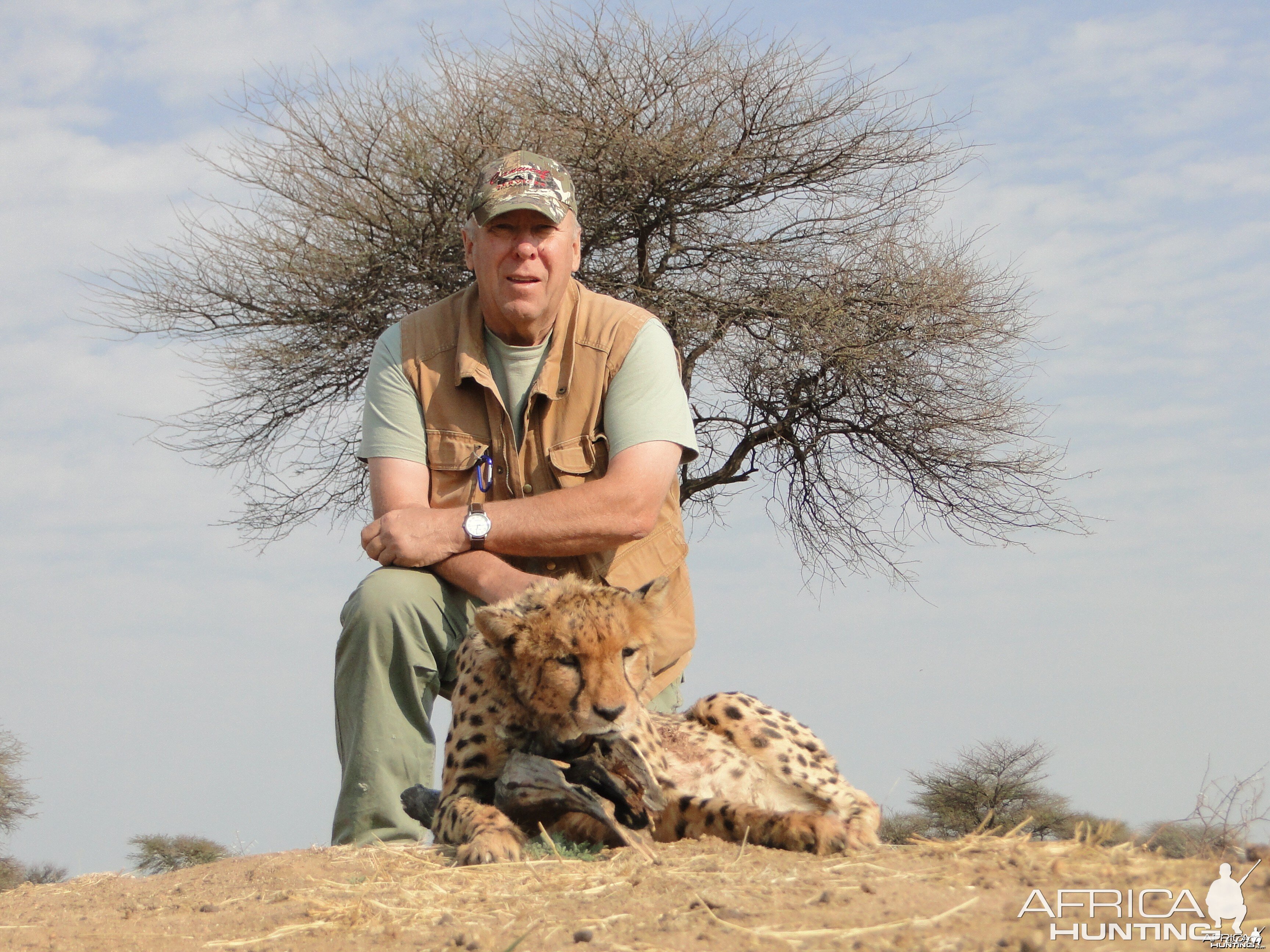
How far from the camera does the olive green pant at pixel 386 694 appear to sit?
398 cm

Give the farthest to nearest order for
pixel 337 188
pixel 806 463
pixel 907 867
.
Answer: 1. pixel 806 463
2. pixel 337 188
3. pixel 907 867

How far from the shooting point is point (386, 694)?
4.05 m

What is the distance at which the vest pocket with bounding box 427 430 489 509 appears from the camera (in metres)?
4.45

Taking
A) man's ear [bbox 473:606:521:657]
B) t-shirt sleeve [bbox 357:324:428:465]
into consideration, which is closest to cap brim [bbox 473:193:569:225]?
t-shirt sleeve [bbox 357:324:428:465]

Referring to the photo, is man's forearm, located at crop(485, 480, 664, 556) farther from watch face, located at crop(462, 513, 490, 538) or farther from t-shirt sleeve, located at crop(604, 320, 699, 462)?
t-shirt sleeve, located at crop(604, 320, 699, 462)

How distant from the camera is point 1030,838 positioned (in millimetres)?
3109

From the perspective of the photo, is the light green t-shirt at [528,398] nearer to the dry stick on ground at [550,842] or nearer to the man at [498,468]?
the man at [498,468]

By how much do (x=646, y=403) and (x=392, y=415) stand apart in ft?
2.94

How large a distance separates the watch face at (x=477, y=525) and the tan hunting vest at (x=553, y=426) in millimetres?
341

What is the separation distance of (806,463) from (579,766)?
404 inches

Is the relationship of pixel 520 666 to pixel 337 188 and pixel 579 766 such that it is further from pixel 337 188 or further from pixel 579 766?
pixel 337 188

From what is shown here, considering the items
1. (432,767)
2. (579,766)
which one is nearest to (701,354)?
(432,767)
